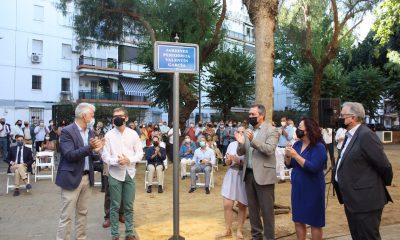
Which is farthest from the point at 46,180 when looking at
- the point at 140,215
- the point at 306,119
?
the point at 306,119

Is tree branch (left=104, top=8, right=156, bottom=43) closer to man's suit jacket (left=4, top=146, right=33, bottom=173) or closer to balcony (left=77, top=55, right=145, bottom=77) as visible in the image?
man's suit jacket (left=4, top=146, right=33, bottom=173)

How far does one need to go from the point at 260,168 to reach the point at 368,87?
30.6 metres

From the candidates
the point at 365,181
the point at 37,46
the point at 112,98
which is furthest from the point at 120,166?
the point at 112,98

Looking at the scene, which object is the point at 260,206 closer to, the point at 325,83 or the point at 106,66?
the point at 325,83

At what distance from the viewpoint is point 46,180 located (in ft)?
43.6

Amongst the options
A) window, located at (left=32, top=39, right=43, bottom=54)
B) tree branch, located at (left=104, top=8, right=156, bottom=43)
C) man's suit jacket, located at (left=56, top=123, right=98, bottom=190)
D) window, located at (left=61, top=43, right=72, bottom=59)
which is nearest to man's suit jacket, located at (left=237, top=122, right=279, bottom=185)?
man's suit jacket, located at (left=56, top=123, right=98, bottom=190)

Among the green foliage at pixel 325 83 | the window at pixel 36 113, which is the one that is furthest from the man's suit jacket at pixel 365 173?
the window at pixel 36 113

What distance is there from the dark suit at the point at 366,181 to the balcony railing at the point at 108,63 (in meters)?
39.0

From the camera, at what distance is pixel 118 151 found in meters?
6.13

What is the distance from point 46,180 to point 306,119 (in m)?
10.1

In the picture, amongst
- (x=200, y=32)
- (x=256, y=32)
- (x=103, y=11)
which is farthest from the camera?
(x=200, y=32)

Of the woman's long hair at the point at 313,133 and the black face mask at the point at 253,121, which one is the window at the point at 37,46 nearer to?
the black face mask at the point at 253,121

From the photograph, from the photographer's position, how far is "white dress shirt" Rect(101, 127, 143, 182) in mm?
6106

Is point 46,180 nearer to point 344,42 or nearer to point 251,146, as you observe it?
point 251,146
